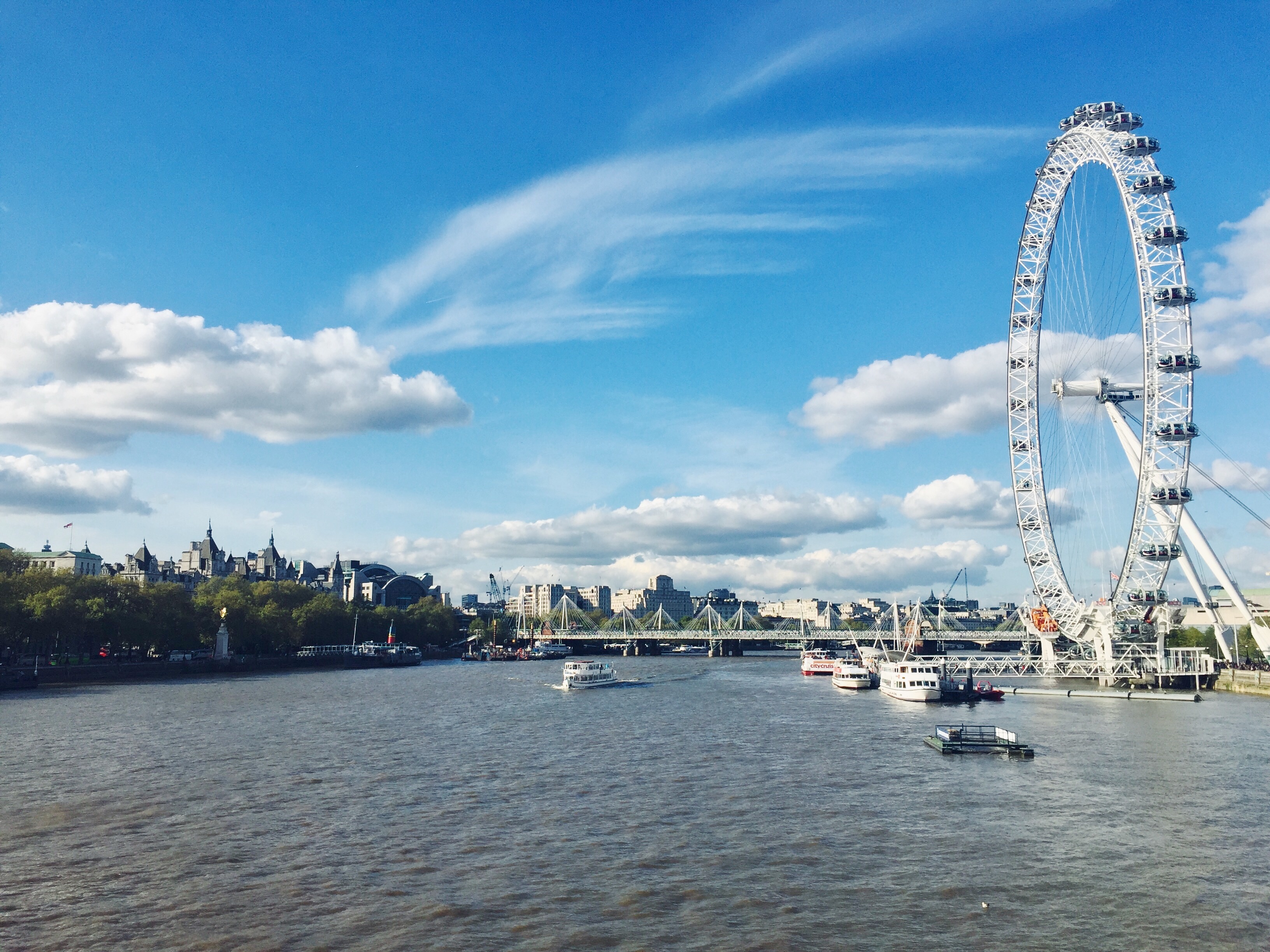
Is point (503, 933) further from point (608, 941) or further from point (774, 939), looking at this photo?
point (774, 939)

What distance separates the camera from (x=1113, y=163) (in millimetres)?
96812

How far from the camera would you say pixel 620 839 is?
35.5 meters

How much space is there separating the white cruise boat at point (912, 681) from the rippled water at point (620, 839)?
87.7 feet

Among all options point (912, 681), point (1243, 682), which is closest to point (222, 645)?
point (912, 681)

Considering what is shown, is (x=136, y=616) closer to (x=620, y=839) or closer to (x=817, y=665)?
(x=817, y=665)

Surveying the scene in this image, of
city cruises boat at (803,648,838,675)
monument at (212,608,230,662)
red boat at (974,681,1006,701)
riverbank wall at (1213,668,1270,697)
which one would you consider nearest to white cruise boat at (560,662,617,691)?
city cruises boat at (803,648,838,675)

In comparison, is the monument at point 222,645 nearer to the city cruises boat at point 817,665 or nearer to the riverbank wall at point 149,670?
the riverbank wall at point 149,670

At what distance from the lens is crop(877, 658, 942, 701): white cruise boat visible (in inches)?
3809

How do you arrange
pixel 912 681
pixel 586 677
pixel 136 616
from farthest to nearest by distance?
pixel 136 616 < pixel 586 677 < pixel 912 681

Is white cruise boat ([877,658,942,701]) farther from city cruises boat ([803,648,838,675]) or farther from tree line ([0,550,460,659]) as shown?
tree line ([0,550,460,659])

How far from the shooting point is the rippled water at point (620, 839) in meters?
26.1

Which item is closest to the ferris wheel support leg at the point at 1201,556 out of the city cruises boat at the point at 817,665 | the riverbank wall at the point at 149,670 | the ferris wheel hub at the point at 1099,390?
the ferris wheel hub at the point at 1099,390

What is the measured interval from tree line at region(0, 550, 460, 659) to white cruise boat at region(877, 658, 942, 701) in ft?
312

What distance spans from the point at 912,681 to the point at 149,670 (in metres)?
95.4
